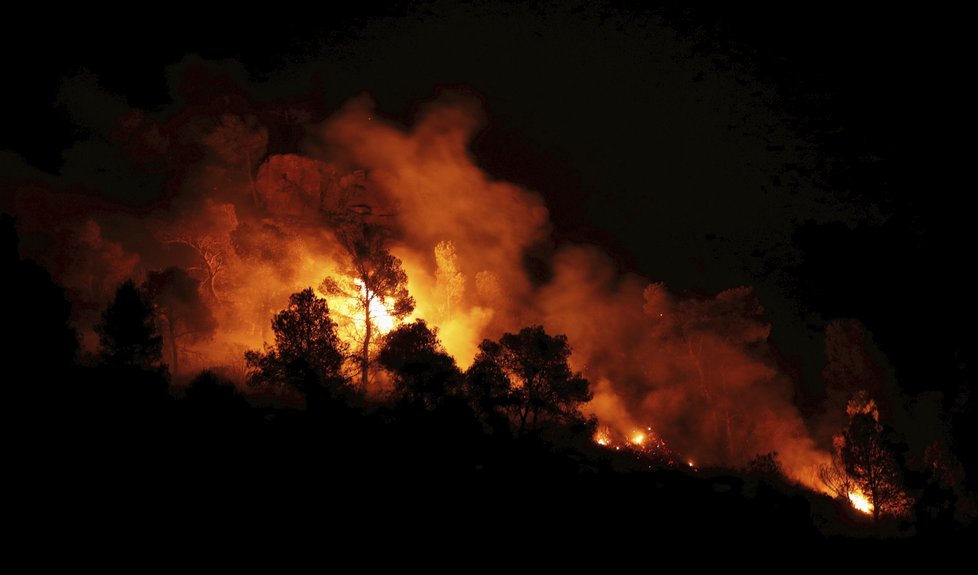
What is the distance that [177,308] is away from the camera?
72.4 feet

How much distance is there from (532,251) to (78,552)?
117ft

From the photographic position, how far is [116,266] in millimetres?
23062

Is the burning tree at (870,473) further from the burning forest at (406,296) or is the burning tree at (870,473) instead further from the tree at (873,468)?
the burning forest at (406,296)

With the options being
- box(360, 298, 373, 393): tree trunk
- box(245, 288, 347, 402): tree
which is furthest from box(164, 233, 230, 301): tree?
box(245, 288, 347, 402): tree

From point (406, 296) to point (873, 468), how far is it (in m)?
18.6

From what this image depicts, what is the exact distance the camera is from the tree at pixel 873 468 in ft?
71.4

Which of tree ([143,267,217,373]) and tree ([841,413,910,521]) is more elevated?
tree ([143,267,217,373])

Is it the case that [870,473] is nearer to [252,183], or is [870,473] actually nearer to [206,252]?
[206,252]

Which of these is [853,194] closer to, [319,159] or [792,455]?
[319,159]

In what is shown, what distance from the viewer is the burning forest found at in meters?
16.9

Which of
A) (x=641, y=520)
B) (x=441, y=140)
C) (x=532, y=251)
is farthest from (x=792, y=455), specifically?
(x=641, y=520)

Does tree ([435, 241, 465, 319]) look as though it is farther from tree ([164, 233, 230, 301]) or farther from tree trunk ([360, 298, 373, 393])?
tree ([164, 233, 230, 301])

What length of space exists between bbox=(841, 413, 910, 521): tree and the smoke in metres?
8.97

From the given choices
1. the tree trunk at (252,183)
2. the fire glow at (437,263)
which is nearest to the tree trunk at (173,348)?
the fire glow at (437,263)
